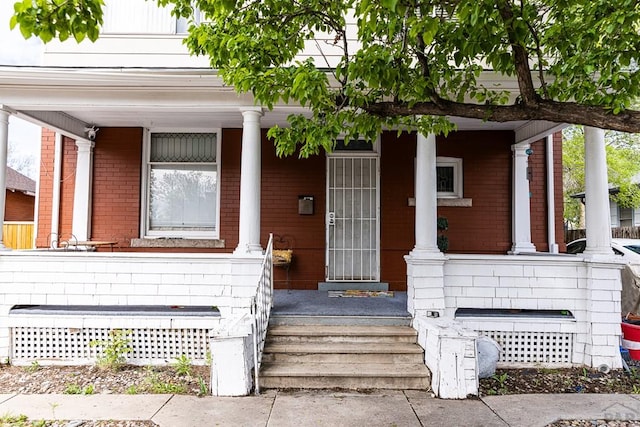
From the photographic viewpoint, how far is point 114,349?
5180 millimetres

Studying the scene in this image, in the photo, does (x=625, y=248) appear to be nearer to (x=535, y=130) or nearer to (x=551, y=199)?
(x=551, y=199)

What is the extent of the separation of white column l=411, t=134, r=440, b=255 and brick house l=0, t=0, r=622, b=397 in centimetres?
2

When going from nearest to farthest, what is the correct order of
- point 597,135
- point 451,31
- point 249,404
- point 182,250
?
point 451,31 < point 249,404 < point 597,135 < point 182,250

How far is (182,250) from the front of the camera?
720 cm

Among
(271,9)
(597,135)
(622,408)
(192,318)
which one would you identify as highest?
(271,9)

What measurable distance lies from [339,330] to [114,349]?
269 centimetres

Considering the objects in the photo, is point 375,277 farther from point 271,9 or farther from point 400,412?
point 271,9

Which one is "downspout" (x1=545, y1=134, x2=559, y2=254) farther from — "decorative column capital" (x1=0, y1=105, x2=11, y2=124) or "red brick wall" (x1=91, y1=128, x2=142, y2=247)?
"decorative column capital" (x1=0, y1=105, x2=11, y2=124)

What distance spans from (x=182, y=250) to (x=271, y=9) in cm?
433

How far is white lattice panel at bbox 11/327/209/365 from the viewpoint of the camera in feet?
17.4

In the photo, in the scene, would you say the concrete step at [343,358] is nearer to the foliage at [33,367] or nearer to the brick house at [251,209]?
the brick house at [251,209]

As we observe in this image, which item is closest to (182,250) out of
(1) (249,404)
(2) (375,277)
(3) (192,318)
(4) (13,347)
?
(3) (192,318)

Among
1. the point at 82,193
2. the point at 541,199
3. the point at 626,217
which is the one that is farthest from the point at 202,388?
the point at 626,217

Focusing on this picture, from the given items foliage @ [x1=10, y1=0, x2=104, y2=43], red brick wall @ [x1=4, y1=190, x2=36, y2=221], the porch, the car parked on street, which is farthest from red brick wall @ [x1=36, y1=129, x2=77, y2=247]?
red brick wall @ [x1=4, y1=190, x2=36, y2=221]
